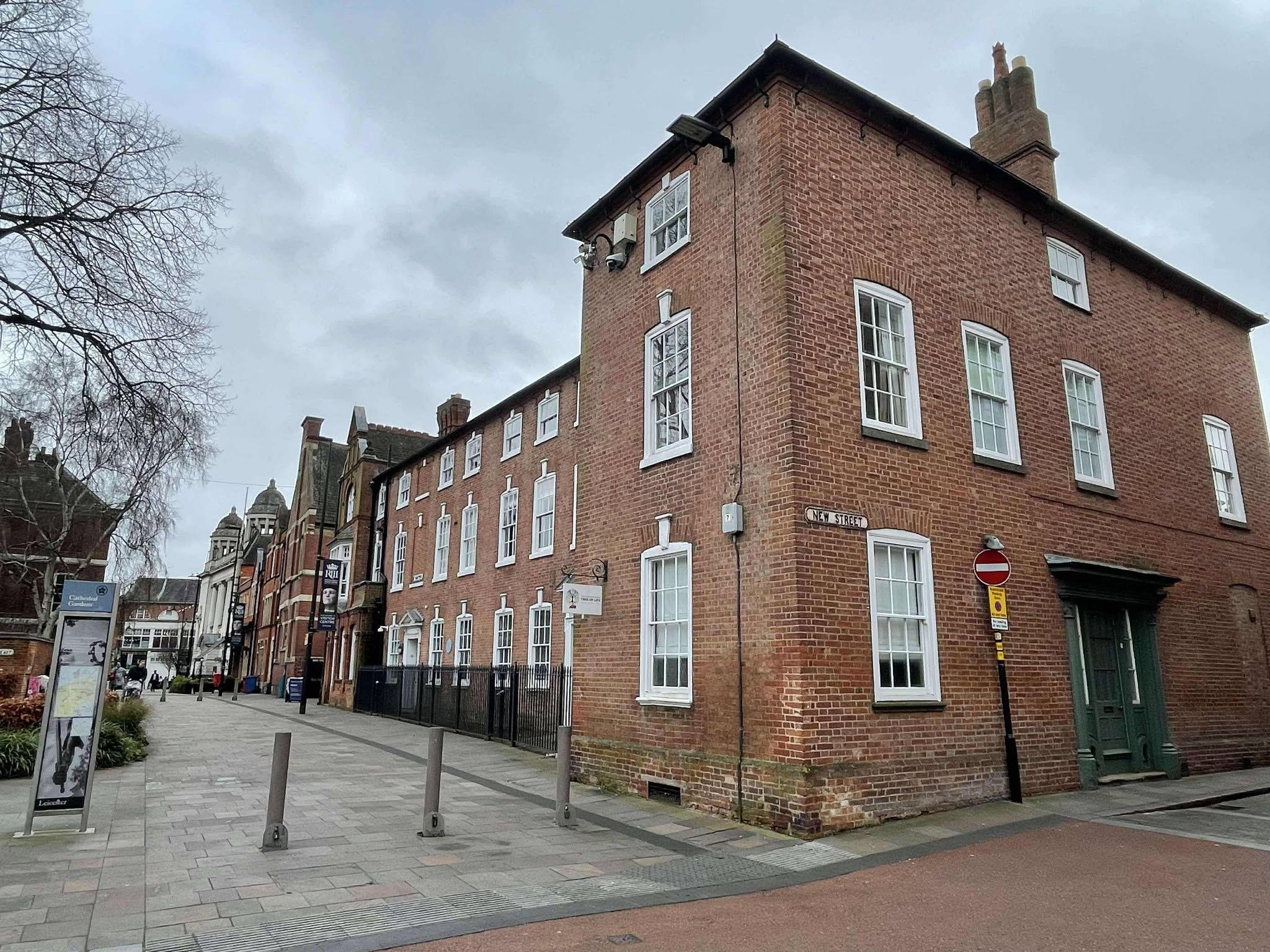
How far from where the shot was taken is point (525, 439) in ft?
75.1

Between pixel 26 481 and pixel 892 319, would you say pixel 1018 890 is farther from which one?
pixel 26 481

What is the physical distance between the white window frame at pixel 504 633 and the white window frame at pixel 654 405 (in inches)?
445

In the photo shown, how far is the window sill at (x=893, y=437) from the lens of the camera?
10.1 m

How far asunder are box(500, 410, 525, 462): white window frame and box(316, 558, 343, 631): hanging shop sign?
819 cm

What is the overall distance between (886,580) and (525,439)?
47.7ft

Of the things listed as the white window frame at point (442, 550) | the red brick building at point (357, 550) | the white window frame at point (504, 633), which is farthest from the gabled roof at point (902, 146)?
the red brick building at point (357, 550)

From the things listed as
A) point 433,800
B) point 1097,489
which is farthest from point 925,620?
point 433,800

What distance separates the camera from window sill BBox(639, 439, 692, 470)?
11.1 meters

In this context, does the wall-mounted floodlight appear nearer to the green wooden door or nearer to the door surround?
the door surround

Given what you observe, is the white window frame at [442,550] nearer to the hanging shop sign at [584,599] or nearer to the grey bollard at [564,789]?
the hanging shop sign at [584,599]

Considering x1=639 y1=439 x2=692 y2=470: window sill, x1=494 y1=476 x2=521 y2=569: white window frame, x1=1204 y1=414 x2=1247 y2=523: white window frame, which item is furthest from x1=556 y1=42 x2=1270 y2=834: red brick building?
x1=494 y1=476 x2=521 y2=569: white window frame

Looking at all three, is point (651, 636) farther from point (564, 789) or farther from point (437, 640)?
point (437, 640)

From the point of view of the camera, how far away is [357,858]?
7289mm

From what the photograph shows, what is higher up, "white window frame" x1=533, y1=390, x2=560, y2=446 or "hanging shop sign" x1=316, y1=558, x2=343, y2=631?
"white window frame" x1=533, y1=390, x2=560, y2=446
